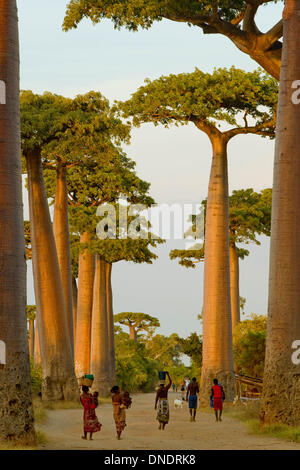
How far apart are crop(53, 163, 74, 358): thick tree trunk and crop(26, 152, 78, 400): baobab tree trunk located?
4530 mm

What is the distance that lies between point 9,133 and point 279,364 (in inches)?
298

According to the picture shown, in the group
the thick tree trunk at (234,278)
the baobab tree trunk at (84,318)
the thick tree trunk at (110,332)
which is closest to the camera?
the baobab tree trunk at (84,318)

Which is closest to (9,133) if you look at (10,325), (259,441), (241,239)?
(10,325)

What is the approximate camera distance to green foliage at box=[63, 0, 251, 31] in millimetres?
22938

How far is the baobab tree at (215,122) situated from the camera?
93.0 feet

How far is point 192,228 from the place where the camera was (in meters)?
40.1

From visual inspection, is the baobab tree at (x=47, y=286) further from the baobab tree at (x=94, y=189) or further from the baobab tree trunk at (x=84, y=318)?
the baobab tree trunk at (x=84, y=318)

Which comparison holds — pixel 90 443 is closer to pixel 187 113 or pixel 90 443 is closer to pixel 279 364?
pixel 279 364

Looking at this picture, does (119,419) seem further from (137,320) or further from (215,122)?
(137,320)

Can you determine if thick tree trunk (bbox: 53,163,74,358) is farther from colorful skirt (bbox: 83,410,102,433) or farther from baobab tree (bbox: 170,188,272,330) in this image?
colorful skirt (bbox: 83,410,102,433)

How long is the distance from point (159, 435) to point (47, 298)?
460 inches

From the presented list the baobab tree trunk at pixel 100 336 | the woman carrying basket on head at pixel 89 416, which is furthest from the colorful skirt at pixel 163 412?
the baobab tree trunk at pixel 100 336

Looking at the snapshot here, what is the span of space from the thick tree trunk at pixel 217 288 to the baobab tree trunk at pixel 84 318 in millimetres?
15770

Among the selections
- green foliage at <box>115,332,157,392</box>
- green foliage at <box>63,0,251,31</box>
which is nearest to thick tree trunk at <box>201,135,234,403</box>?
green foliage at <box>63,0,251,31</box>
